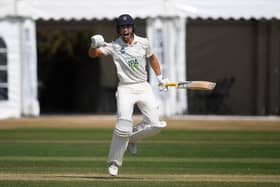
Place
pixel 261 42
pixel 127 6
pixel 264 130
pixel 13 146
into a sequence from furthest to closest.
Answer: pixel 261 42 → pixel 127 6 → pixel 264 130 → pixel 13 146

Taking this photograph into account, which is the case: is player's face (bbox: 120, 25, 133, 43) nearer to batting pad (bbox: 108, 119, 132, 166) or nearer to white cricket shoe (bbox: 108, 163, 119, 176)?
batting pad (bbox: 108, 119, 132, 166)

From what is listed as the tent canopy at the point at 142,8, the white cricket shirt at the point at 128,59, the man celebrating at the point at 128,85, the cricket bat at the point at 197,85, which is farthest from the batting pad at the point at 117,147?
the tent canopy at the point at 142,8

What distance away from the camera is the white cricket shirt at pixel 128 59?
11461 millimetres

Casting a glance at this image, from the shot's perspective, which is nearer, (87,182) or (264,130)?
(87,182)

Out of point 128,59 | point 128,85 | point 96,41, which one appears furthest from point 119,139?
point 96,41

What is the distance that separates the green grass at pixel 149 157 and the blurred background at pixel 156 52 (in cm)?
403

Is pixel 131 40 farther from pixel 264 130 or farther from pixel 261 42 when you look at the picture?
pixel 261 42

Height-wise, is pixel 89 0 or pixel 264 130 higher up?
pixel 89 0

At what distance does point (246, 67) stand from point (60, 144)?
42.8 ft

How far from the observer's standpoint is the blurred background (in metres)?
24.5

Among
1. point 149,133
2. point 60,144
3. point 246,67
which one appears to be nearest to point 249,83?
point 246,67

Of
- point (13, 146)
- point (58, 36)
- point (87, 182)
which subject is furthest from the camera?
point (58, 36)

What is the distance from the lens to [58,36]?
115 feet

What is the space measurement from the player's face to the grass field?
1.79m
